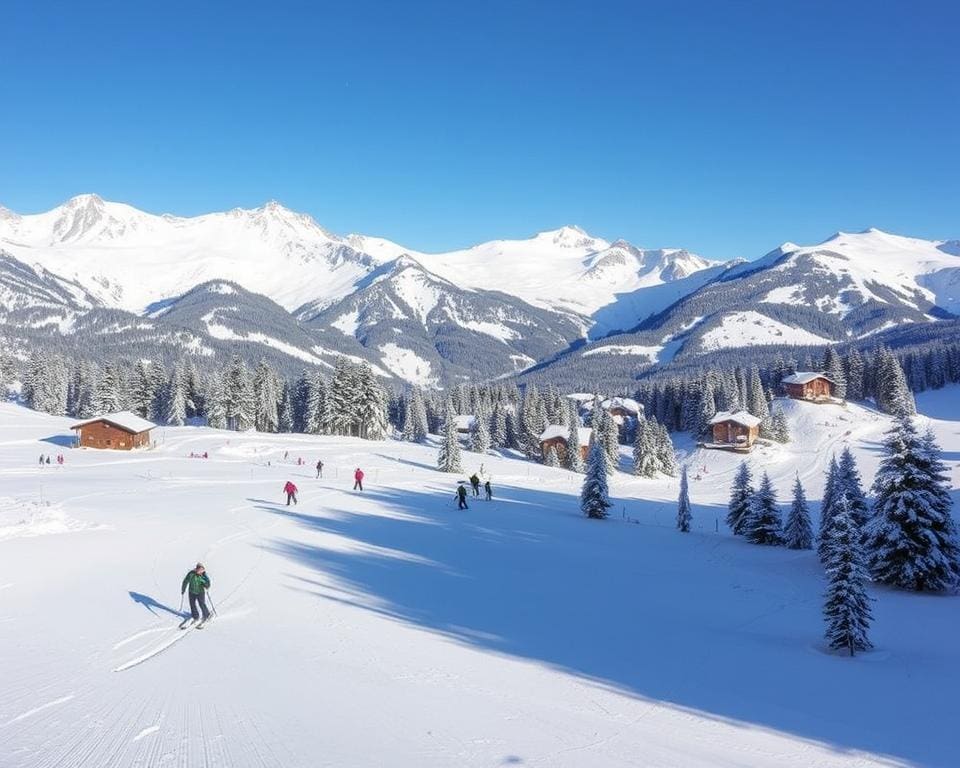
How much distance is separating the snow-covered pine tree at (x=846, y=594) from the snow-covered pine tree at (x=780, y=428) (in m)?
78.0

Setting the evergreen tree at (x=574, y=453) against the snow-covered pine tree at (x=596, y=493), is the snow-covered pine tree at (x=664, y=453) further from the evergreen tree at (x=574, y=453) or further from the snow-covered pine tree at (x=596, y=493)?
the snow-covered pine tree at (x=596, y=493)

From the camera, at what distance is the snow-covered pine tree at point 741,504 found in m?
35.7

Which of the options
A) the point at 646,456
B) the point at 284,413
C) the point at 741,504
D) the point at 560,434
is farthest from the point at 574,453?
the point at 284,413

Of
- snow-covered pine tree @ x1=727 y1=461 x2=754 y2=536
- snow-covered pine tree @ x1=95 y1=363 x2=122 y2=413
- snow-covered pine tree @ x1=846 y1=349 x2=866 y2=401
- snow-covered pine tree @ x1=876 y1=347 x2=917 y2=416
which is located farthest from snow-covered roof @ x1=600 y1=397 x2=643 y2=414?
snow-covered pine tree @ x1=727 y1=461 x2=754 y2=536

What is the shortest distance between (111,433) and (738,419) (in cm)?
7304

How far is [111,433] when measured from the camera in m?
66.0

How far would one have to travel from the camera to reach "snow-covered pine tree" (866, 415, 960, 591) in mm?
23156

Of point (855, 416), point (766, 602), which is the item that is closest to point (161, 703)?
point (766, 602)

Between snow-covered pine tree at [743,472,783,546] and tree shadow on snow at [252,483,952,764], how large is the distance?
1.41m

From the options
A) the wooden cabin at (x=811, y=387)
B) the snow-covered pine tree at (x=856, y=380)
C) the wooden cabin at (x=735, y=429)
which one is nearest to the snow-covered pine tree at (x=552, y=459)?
the wooden cabin at (x=735, y=429)

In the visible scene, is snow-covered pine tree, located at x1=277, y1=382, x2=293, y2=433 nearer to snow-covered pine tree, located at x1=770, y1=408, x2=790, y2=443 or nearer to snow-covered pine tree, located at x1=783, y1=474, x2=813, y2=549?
snow-covered pine tree, located at x1=770, y1=408, x2=790, y2=443

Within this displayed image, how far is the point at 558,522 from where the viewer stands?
34.1 m

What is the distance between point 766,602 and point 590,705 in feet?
40.3

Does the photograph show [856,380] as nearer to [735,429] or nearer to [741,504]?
[735,429]
